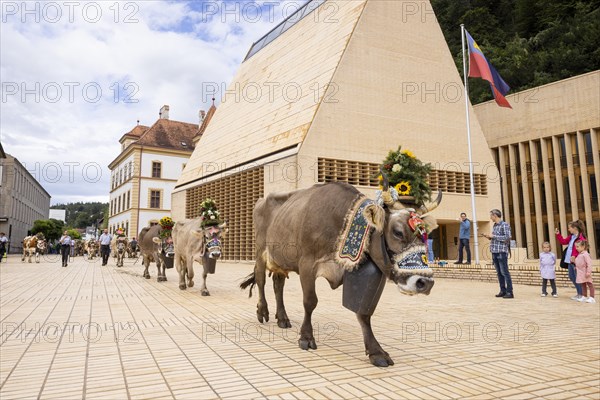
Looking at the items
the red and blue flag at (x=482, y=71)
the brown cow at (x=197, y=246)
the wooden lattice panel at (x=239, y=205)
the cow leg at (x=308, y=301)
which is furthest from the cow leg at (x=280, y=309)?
the red and blue flag at (x=482, y=71)

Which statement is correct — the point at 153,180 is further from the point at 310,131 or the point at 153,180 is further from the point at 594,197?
the point at 594,197

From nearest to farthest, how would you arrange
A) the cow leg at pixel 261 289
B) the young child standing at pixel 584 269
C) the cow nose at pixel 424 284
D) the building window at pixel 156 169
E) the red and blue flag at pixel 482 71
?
the cow nose at pixel 424 284 → the cow leg at pixel 261 289 → the young child standing at pixel 584 269 → the red and blue flag at pixel 482 71 → the building window at pixel 156 169

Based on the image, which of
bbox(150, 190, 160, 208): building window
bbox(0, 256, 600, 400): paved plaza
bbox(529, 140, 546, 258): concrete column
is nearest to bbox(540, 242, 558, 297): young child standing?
bbox(0, 256, 600, 400): paved plaza

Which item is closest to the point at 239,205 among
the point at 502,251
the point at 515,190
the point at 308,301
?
the point at 502,251

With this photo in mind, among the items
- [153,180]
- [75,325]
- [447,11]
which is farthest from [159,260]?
→ [447,11]

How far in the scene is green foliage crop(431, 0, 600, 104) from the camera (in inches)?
1490

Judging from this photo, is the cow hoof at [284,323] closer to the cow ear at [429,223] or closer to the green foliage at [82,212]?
the cow ear at [429,223]

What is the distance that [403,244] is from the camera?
154 inches

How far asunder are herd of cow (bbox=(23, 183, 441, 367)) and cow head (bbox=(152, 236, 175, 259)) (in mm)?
7439

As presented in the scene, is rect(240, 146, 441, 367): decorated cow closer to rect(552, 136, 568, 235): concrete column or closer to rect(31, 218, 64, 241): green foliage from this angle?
rect(552, 136, 568, 235): concrete column

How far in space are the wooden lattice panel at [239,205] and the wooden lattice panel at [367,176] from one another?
3.64 meters

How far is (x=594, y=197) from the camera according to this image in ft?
101

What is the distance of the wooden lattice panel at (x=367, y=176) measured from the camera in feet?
65.1

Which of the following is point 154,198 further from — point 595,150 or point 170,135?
point 595,150
